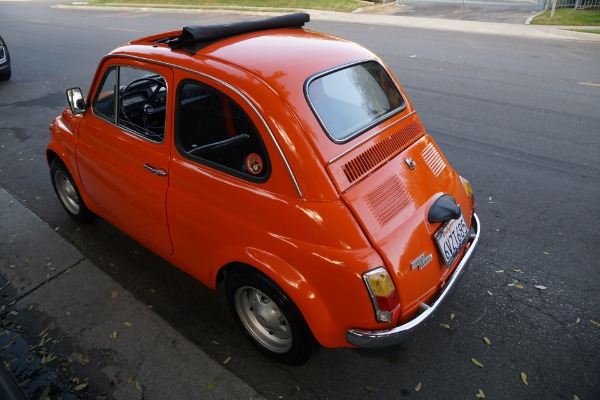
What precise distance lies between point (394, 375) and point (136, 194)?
2217mm

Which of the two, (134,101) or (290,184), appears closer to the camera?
(290,184)

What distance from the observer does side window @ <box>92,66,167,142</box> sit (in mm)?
3301

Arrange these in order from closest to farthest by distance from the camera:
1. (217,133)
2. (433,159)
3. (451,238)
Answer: (217,133) → (451,238) → (433,159)

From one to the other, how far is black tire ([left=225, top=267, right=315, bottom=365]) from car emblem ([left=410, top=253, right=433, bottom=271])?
72 cm

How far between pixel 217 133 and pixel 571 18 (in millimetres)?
16664

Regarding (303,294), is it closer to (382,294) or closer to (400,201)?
(382,294)

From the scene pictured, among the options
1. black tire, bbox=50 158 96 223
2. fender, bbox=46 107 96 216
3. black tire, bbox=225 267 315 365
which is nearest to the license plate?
black tire, bbox=225 267 315 365

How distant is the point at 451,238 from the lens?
286cm

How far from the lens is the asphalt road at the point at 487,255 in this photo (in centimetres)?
284

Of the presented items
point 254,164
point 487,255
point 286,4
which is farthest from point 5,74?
point 286,4

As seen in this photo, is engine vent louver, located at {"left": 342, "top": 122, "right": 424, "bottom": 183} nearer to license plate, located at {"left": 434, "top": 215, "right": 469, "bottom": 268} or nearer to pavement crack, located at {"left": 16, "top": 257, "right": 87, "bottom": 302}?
license plate, located at {"left": 434, "top": 215, "right": 469, "bottom": 268}

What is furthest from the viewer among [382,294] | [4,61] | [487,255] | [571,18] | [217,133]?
[571,18]

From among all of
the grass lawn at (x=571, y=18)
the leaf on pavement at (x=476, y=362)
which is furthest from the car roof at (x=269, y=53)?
the grass lawn at (x=571, y=18)

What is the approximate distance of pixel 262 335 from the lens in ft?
9.86
